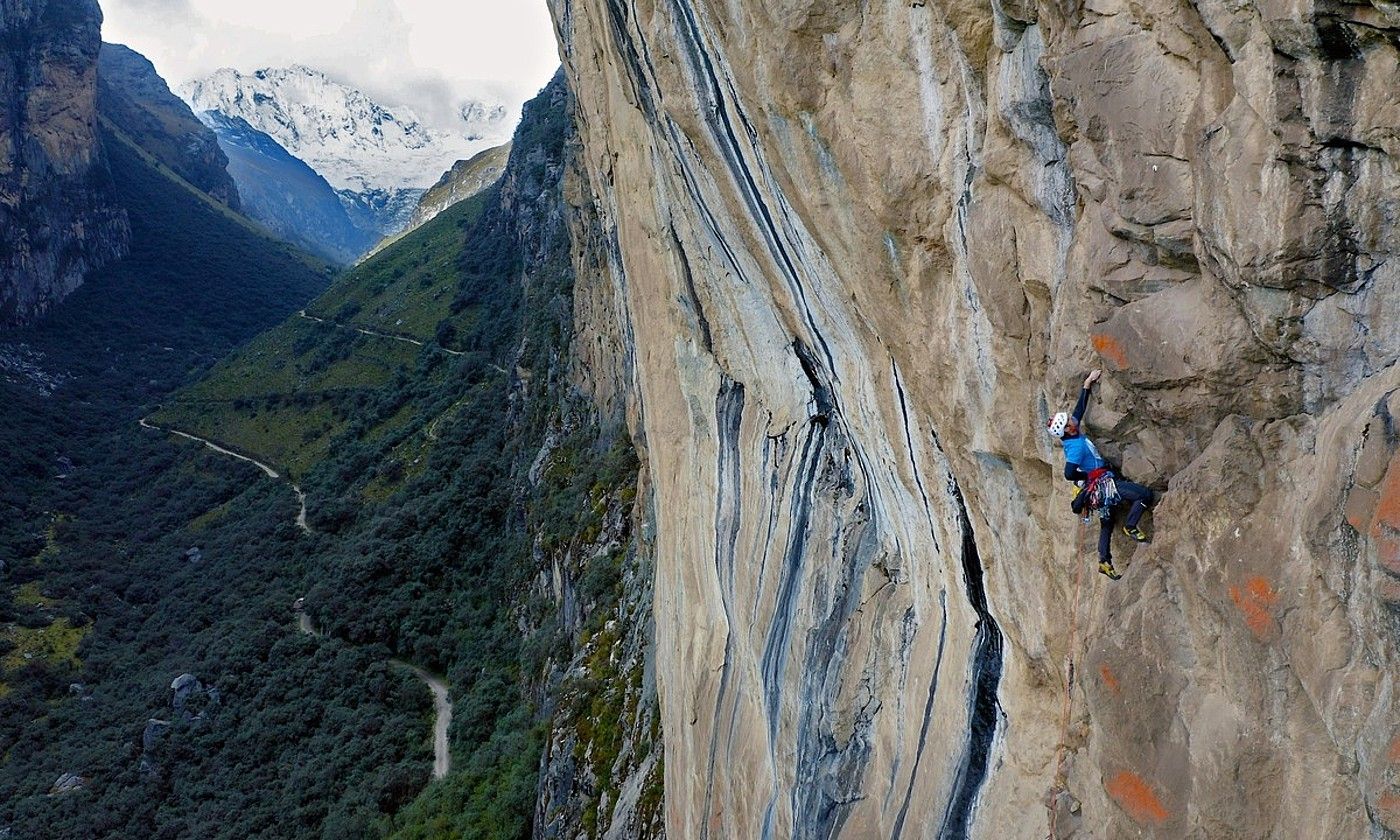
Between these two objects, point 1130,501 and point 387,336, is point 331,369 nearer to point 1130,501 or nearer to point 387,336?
point 387,336

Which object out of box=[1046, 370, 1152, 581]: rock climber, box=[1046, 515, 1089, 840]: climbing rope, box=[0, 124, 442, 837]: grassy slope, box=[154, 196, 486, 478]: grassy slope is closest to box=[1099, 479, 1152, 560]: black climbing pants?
box=[1046, 370, 1152, 581]: rock climber

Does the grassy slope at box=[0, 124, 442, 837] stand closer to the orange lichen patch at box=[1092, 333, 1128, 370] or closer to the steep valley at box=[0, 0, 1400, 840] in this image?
the steep valley at box=[0, 0, 1400, 840]

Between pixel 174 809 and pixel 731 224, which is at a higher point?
pixel 731 224

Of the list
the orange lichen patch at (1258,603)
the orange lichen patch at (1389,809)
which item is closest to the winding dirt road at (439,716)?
the orange lichen patch at (1258,603)

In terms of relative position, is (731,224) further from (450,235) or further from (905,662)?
(450,235)

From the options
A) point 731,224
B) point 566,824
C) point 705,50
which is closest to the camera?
point 705,50

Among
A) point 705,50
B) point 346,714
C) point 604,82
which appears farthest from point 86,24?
point 705,50

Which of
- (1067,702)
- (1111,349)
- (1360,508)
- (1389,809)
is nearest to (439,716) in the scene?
(1067,702)
